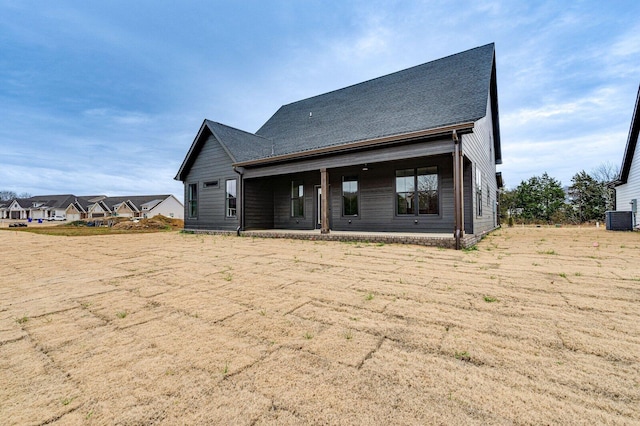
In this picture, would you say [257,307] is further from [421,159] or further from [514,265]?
[421,159]

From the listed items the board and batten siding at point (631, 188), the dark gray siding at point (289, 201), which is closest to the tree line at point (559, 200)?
the board and batten siding at point (631, 188)

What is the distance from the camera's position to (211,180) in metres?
12.8

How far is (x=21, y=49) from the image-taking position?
20.8m

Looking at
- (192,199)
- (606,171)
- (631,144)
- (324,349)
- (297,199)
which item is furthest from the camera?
(606,171)

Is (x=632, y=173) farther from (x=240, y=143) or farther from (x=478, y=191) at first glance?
(x=240, y=143)

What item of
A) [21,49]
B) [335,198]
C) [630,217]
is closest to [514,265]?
[335,198]

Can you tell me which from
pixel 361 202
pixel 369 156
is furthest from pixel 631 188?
pixel 369 156

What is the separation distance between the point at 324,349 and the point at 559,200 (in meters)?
28.7

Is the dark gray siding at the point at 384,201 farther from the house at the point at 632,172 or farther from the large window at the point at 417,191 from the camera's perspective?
the house at the point at 632,172

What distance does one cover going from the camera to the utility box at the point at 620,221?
12477 millimetres

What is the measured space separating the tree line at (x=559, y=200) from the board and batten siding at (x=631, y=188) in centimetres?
669

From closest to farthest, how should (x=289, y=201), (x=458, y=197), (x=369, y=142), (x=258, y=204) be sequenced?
(x=458, y=197) → (x=369, y=142) → (x=258, y=204) → (x=289, y=201)

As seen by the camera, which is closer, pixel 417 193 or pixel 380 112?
pixel 417 193

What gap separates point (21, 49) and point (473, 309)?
1313 inches
